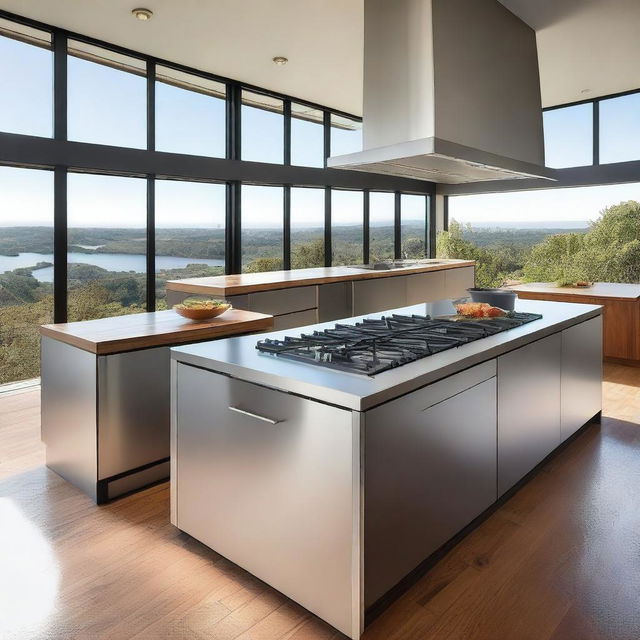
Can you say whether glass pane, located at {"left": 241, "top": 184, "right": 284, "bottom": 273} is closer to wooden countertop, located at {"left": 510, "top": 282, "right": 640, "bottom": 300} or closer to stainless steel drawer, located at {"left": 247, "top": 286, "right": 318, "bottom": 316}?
stainless steel drawer, located at {"left": 247, "top": 286, "right": 318, "bottom": 316}

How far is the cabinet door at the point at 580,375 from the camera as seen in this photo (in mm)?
2865

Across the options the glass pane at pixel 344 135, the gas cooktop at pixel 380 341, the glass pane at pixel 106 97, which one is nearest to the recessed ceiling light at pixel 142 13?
the glass pane at pixel 106 97

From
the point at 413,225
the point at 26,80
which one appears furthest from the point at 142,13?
the point at 413,225

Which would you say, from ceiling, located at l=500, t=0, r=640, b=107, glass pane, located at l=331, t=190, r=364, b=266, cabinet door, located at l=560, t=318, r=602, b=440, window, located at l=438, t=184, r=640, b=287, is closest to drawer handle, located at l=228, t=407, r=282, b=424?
cabinet door, located at l=560, t=318, r=602, b=440

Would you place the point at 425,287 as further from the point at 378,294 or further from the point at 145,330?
the point at 145,330

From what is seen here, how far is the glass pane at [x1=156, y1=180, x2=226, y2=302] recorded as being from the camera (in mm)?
5066

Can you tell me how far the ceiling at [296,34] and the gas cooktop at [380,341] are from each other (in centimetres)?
240

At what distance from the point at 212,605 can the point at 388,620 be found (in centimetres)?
56

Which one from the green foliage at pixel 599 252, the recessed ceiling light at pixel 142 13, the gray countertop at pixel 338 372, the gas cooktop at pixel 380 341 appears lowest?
the gray countertop at pixel 338 372

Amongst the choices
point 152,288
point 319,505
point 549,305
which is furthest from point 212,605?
point 152,288

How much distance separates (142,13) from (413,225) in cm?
499

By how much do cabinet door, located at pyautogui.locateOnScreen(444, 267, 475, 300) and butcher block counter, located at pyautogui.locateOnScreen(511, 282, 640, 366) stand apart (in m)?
1.29

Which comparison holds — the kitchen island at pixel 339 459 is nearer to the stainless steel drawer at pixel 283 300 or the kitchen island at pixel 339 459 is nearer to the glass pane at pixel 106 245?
the stainless steel drawer at pixel 283 300

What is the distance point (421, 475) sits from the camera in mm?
1731
